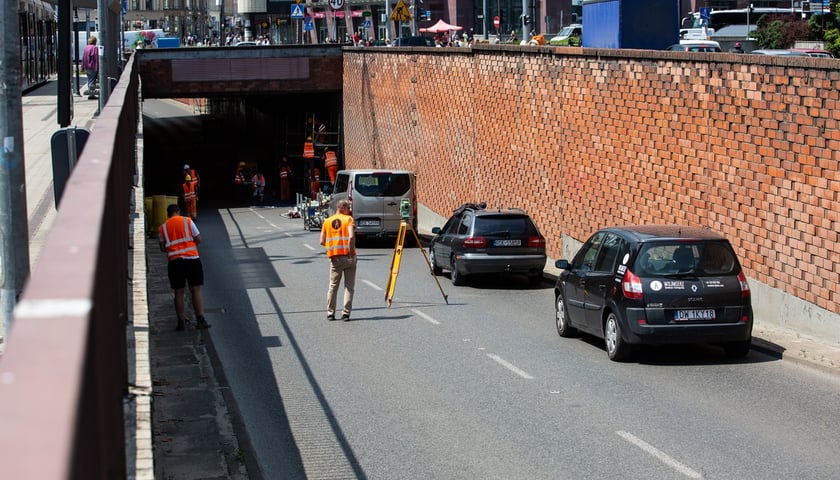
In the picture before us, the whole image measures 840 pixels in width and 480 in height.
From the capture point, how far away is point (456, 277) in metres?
24.2

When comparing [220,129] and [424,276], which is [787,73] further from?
[220,129]

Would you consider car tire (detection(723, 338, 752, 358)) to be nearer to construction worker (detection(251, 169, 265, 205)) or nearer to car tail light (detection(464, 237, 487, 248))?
car tail light (detection(464, 237, 487, 248))

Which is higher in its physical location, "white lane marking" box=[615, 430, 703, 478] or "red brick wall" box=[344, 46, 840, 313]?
"red brick wall" box=[344, 46, 840, 313]

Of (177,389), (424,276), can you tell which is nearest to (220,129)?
(424,276)

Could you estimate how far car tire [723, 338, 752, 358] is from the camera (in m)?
14.9

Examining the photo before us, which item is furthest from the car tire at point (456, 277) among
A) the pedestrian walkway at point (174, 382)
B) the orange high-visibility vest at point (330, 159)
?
the orange high-visibility vest at point (330, 159)

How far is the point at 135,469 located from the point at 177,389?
21.5 ft

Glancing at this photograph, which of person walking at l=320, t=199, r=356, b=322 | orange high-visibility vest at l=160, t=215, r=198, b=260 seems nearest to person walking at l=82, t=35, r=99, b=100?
person walking at l=320, t=199, r=356, b=322

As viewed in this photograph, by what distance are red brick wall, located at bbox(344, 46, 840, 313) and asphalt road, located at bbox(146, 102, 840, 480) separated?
2.90 metres

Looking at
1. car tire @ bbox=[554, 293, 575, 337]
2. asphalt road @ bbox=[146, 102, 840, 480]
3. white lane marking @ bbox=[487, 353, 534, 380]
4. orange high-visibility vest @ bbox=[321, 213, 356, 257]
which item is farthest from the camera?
orange high-visibility vest @ bbox=[321, 213, 356, 257]

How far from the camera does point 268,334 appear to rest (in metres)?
17.9

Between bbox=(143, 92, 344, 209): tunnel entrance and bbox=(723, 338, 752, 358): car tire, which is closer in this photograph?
bbox=(723, 338, 752, 358): car tire

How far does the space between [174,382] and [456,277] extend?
38.5 ft

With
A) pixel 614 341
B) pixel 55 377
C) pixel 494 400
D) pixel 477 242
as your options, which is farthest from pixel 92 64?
pixel 55 377
